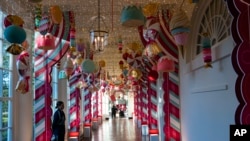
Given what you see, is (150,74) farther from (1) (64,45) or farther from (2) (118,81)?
(2) (118,81)

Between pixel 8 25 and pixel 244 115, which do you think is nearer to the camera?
pixel 244 115

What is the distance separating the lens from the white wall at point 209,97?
165 inches

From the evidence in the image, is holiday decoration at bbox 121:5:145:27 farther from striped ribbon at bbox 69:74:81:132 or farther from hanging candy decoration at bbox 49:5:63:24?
striped ribbon at bbox 69:74:81:132

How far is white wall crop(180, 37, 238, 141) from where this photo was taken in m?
4.20

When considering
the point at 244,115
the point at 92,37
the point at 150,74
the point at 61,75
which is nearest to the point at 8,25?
the point at 92,37

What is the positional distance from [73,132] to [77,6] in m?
5.14

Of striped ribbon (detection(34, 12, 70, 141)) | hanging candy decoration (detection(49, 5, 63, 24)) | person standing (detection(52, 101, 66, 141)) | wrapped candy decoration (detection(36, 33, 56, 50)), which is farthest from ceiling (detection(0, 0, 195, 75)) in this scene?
person standing (detection(52, 101, 66, 141))

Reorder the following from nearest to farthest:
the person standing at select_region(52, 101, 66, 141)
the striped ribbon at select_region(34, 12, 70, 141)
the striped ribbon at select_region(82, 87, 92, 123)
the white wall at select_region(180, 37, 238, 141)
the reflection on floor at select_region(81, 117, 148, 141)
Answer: the white wall at select_region(180, 37, 238, 141) < the striped ribbon at select_region(34, 12, 70, 141) < the person standing at select_region(52, 101, 66, 141) < the reflection on floor at select_region(81, 117, 148, 141) < the striped ribbon at select_region(82, 87, 92, 123)

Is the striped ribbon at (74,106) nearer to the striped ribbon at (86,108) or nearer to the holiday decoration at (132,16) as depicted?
the striped ribbon at (86,108)

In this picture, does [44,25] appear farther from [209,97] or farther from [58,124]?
[58,124]

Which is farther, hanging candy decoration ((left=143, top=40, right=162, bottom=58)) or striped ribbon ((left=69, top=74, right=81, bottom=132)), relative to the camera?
striped ribbon ((left=69, top=74, right=81, bottom=132))

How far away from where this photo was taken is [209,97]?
5125 mm

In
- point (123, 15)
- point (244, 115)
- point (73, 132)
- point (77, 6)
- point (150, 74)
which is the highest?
point (77, 6)

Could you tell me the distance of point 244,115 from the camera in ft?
10.3
